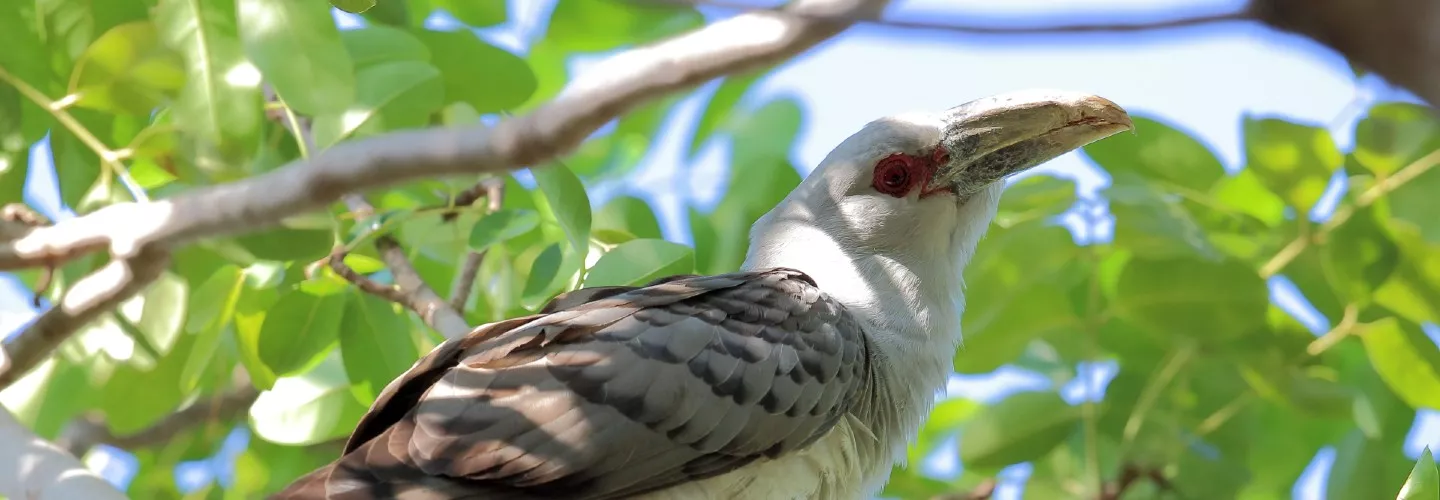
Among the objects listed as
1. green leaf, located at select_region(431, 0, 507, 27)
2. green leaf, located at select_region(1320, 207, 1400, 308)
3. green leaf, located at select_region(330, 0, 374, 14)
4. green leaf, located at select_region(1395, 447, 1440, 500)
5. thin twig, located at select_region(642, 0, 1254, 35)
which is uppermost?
thin twig, located at select_region(642, 0, 1254, 35)

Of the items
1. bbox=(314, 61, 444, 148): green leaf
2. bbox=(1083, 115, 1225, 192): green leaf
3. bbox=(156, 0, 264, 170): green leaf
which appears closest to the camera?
bbox=(156, 0, 264, 170): green leaf

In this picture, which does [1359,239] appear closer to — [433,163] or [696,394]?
[696,394]

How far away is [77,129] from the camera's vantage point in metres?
3.93

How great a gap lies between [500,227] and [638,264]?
1.36ft

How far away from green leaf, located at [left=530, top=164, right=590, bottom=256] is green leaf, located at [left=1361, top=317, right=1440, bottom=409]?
281cm

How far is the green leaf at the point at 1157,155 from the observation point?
4641 mm

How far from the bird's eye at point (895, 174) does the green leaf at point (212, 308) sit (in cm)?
208

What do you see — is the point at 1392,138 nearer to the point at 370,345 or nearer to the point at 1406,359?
the point at 1406,359

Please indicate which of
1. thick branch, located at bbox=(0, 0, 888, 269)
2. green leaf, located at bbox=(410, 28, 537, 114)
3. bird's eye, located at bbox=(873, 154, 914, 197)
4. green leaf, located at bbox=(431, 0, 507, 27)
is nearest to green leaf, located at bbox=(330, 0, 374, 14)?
thick branch, located at bbox=(0, 0, 888, 269)

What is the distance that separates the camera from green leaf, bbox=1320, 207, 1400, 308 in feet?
14.8

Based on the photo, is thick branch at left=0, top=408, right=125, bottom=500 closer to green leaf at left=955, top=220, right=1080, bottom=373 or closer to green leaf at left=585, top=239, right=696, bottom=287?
green leaf at left=585, top=239, right=696, bottom=287

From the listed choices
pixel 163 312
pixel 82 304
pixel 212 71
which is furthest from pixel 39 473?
pixel 212 71

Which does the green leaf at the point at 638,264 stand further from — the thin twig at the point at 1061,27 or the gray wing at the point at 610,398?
the thin twig at the point at 1061,27

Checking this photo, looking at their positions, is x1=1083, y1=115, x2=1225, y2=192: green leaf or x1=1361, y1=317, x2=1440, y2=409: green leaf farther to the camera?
x1=1083, y1=115, x2=1225, y2=192: green leaf
